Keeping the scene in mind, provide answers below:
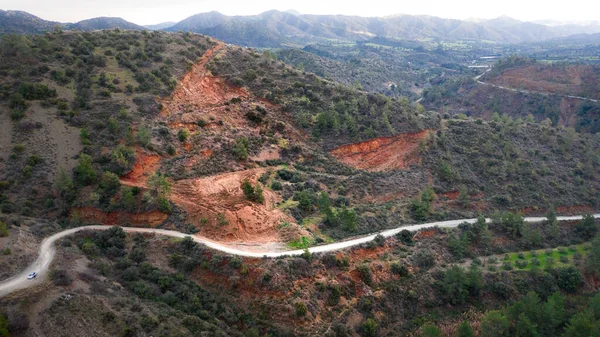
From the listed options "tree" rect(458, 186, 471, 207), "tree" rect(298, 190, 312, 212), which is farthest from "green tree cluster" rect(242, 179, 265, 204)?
"tree" rect(458, 186, 471, 207)

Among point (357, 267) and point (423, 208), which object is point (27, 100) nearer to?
point (357, 267)

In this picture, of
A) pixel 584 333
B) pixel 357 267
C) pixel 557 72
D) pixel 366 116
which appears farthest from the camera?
pixel 557 72

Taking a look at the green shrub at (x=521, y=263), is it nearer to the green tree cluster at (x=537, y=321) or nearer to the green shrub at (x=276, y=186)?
the green tree cluster at (x=537, y=321)

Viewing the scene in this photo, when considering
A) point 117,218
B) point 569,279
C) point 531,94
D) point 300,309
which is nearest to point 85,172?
point 117,218

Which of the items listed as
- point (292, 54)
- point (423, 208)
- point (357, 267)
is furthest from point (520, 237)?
point (292, 54)

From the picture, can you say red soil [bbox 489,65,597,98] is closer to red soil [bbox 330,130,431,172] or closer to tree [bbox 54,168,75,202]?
red soil [bbox 330,130,431,172]

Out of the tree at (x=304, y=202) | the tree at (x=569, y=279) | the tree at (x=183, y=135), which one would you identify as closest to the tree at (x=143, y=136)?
the tree at (x=183, y=135)
